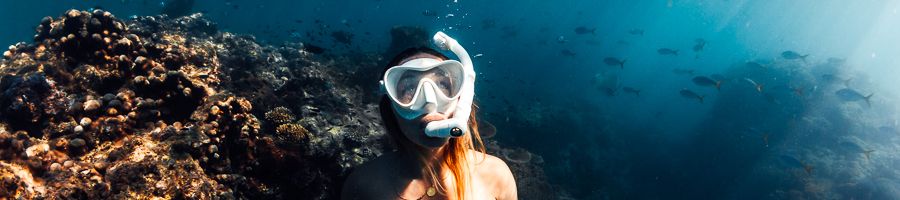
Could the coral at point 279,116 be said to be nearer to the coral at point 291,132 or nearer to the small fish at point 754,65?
the coral at point 291,132

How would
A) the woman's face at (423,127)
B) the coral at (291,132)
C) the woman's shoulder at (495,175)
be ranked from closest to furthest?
1. the woman's face at (423,127)
2. the woman's shoulder at (495,175)
3. the coral at (291,132)

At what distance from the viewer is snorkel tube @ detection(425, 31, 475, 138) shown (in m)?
1.70

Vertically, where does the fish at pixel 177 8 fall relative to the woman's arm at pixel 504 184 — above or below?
above

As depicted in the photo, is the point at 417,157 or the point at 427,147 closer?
the point at 427,147

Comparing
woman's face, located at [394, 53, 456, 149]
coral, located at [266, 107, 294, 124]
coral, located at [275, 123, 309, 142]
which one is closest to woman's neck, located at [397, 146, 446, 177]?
Answer: woman's face, located at [394, 53, 456, 149]

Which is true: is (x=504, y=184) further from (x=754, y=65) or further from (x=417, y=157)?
(x=754, y=65)

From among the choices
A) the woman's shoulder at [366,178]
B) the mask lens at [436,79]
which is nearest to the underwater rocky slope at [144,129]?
the woman's shoulder at [366,178]

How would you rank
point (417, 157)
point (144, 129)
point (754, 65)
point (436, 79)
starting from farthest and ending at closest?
point (754, 65), point (144, 129), point (417, 157), point (436, 79)

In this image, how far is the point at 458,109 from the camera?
1880mm

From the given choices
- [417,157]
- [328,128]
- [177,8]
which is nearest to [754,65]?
[328,128]

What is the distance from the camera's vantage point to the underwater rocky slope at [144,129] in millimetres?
2918

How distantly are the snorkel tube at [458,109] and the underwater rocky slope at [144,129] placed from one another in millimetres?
2321

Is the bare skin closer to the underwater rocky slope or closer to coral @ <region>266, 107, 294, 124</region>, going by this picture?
the underwater rocky slope

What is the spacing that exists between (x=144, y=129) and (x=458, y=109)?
3.44 metres
